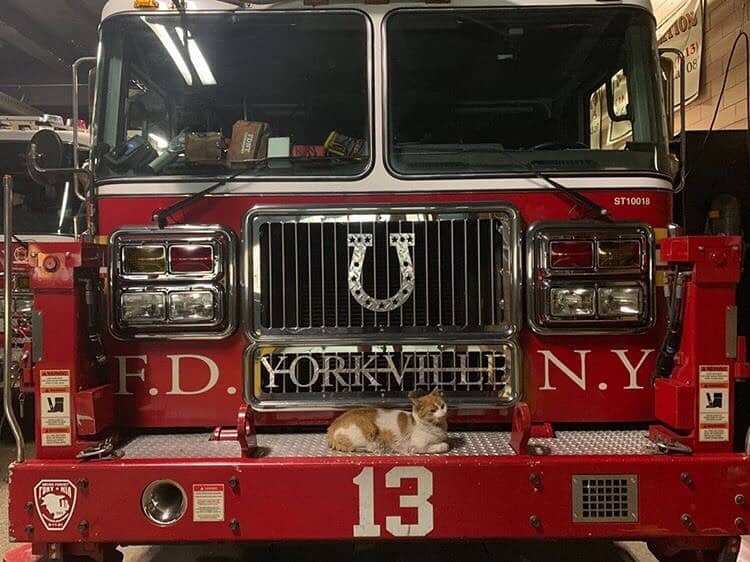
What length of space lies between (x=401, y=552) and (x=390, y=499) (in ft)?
4.95

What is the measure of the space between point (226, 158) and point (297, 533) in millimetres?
1609

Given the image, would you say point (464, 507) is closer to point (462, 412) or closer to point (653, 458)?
point (462, 412)

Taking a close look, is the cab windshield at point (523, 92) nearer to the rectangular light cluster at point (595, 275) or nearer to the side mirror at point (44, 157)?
the rectangular light cluster at point (595, 275)

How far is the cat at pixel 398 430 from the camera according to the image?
2.66 metres

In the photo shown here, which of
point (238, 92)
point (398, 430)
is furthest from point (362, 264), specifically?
point (238, 92)

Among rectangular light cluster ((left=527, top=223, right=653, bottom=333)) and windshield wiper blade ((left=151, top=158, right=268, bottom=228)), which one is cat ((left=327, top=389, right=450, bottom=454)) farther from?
windshield wiper blade ((left=151, top=158, right=268, bottom=228))

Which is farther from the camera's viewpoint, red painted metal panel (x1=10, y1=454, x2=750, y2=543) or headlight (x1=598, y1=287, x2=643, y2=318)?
headlight (x1=598, y1=287, x2=643, y2=318)

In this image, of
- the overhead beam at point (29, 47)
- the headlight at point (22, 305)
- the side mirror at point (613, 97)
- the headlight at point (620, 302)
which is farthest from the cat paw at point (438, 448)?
the overhead beam at point (29, 47)

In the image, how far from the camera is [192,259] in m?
2.91

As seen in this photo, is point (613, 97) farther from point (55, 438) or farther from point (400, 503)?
point (55, 438)

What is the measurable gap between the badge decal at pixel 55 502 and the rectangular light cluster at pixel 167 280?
0.69 meters

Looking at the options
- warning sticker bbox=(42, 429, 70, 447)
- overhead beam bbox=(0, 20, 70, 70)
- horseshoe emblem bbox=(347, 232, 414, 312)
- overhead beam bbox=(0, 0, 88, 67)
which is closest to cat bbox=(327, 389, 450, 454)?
horseshoe emblem bbox=(347, 232, 414, 312)

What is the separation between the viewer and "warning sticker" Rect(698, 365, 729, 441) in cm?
257

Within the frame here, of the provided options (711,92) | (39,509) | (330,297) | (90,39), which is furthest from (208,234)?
(90,39)
